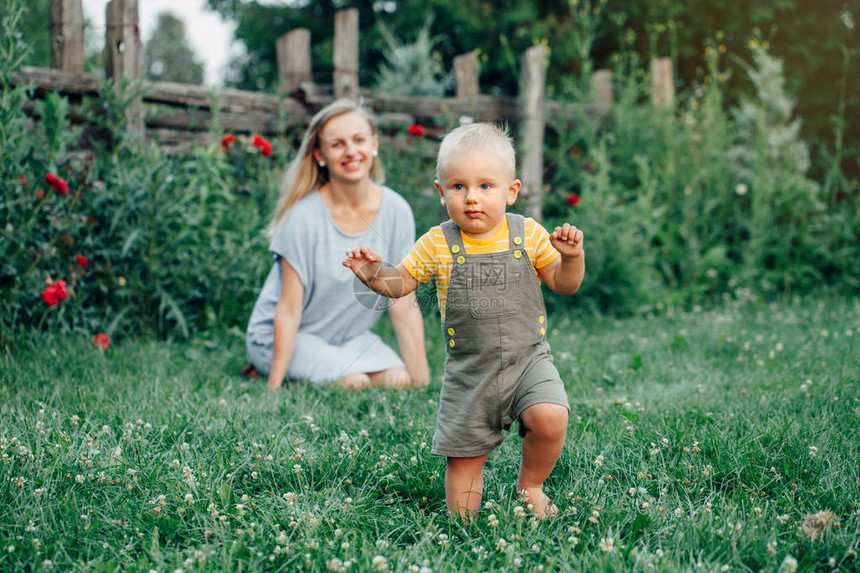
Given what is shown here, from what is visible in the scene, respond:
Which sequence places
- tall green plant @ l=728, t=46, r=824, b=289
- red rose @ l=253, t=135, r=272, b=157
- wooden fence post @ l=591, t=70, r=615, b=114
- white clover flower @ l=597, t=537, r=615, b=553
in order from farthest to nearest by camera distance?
wooden fence post @ l=591, t=70, r=615, b=114 < tall green plant @ l=728, t=46, r=824, b=289 < red rose @ l=253, t=135, r=272, b=157 < white clover flower @ l=597, t=537, r=615, b=553

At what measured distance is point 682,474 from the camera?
2.45m

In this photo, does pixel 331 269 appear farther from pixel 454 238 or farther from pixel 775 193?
pixel 775 193

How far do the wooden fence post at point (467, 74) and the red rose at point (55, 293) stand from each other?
4268 millimetres

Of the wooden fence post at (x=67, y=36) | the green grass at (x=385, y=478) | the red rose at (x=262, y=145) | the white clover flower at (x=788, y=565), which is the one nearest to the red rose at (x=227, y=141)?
the red rose at (x=262, y=145)

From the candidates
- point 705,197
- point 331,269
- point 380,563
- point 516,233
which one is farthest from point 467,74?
point 380,563

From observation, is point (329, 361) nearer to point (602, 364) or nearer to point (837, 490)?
point (602, 364)

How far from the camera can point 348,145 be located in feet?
12.9

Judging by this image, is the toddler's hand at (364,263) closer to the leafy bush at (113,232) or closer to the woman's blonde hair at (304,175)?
the woman's blonde hair at (304,175)

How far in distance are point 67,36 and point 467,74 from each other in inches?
144

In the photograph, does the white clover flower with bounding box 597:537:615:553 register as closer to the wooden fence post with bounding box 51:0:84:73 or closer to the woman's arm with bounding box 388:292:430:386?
the woman's arm with bounding box 388:292:430:386

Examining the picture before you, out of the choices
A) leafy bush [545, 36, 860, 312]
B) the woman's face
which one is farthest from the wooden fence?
the woman's face

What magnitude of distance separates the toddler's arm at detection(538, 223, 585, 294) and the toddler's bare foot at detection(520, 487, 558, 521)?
603 millimetres

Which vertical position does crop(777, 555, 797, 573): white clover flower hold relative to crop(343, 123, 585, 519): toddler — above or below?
below

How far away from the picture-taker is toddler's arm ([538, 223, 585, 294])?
2061 mm
